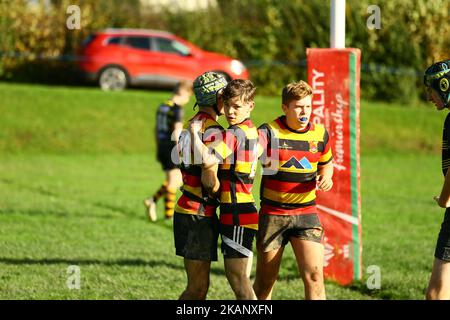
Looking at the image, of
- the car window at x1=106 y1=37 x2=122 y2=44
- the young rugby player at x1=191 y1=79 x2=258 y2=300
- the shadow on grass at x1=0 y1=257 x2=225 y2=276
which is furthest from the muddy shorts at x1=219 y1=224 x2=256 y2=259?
the car window at x1=106 y1=37 x2=122 y2=44

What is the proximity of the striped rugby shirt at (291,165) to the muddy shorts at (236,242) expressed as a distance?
1.62 feet

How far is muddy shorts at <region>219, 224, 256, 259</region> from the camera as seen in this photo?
20.1 ft

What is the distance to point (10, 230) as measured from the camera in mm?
11352

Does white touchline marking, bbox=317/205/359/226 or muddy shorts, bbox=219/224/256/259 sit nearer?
muddy shorts, bbox=219/224/256/259

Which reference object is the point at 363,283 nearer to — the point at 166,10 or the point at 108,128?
the point at 108,128

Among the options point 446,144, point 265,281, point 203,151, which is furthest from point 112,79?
point 446,144

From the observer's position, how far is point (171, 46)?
27172 millimetres

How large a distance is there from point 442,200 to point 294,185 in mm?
1111

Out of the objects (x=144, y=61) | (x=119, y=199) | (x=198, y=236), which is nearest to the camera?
(x=198, y=236)

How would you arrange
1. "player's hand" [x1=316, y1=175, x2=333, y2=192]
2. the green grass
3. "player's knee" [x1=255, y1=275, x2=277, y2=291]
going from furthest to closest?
the green grass, "player's knee" [x1=255, y1=275, x2=277, y2=291], "player's hand" [x1=316, y1=175, x2=333, y2=192]

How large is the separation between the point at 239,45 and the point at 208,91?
24235 mm

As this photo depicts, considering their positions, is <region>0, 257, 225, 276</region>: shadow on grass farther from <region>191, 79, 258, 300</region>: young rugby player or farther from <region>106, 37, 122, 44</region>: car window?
<region>106, 37, 122, 44</region>: car window

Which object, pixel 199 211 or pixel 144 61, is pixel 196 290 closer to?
pixel 199 211

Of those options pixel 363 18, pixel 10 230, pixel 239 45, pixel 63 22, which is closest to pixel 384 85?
pixel 363 18
